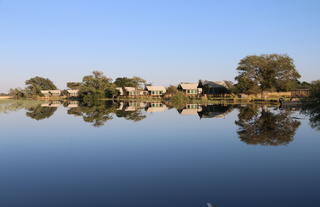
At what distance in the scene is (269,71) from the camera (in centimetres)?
6391

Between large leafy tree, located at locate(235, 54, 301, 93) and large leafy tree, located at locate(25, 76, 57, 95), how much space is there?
291ft

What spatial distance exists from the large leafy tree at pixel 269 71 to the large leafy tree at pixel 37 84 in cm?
8874

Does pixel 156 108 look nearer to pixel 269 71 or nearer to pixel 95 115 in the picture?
pixel 95 115

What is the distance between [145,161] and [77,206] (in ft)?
15.1

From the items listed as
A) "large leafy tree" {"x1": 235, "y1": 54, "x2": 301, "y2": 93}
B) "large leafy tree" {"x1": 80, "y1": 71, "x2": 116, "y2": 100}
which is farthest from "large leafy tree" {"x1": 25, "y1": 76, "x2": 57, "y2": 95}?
"large leafy tree" {"x1": 235, "y1": 54, "x2": 301, "y2": 93}

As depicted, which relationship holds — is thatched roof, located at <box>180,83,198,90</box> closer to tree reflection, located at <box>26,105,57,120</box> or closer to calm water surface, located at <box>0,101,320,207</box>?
tree reflection, located at <box>26,105,57,120</box>

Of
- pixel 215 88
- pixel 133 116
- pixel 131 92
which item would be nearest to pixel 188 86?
pixel 215 88

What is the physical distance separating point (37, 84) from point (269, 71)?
105 metres

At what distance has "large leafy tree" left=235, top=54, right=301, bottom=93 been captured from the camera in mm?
63688

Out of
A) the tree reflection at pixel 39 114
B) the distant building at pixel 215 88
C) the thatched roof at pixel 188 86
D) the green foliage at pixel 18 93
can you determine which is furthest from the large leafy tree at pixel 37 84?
the tree reflection at pixel 39 114

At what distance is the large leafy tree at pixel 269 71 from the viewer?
209 feet

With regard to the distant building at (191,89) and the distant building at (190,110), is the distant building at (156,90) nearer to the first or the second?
the distant building at (191,89)

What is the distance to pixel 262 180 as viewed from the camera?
27.4 feet

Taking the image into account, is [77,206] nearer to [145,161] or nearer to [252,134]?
[145,161]
